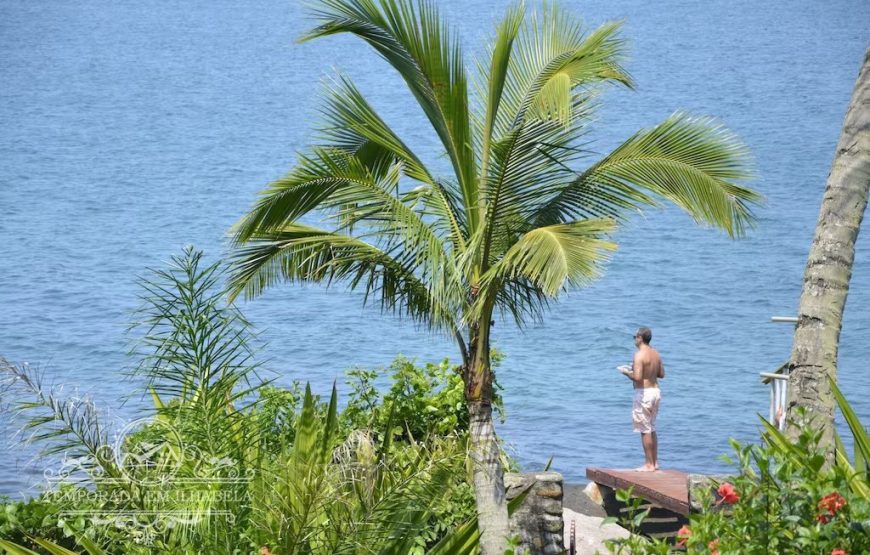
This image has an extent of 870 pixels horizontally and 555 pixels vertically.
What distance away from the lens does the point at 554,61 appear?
8.01 m

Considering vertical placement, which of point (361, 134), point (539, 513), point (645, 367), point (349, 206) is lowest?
point (539, 513)

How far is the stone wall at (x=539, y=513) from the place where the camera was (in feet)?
28.4

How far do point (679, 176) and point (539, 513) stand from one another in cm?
275

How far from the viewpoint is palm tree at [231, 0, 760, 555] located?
7.50 m

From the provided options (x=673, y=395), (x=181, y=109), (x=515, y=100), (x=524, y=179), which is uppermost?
(x=181, y=109)

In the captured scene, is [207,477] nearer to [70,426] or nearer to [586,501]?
[70,426]

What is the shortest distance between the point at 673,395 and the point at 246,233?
20687 mm

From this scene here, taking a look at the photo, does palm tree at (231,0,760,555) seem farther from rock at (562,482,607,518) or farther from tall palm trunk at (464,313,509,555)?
rock at (562,482,607,518)

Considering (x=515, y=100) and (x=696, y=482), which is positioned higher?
(x=515, y=100)

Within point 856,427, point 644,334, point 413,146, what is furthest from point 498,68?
point 413,146

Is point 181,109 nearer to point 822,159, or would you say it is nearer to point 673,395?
point 822,159

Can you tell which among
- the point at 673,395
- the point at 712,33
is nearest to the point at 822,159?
the point at 712,33

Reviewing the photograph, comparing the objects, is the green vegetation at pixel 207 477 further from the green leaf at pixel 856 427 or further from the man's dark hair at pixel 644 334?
the man's dark hair at pixel 644 334

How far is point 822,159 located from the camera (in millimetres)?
44812
